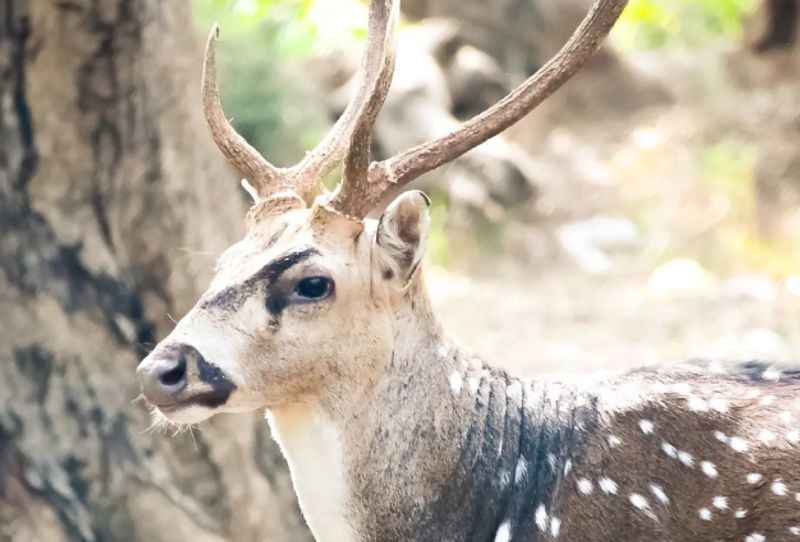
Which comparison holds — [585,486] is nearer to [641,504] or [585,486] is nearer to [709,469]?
[641,504]

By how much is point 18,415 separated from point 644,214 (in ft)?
26.7

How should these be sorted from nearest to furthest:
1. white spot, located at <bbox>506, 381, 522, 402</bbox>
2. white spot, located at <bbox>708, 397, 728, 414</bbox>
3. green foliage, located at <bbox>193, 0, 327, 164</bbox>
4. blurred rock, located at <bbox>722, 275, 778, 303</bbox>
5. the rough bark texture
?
1. white spot, located at <bbox>708, 397, 728, 414</bbox>
2. white spot, located at <bbox>506, 381, 522, 402</bbox>
3. the rough bark texture
4. green foliage, located at <bbox>193, 0, 327, 164</bbox>
5. blurred rock, located at <bbox>722, 275, 778, 303</bbox>

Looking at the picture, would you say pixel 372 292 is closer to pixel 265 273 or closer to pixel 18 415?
pixel 265 273

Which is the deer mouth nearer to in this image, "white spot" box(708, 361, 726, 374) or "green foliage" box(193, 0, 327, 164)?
"white spot" box(708, 361, 726, 374)

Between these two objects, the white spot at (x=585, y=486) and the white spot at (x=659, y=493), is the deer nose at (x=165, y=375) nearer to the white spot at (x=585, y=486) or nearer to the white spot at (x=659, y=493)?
the white spot at (x=585, y=486)

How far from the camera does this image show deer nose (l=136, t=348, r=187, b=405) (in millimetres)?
3451

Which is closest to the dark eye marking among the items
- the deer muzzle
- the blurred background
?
the deer muzzle

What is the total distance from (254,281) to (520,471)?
942mm

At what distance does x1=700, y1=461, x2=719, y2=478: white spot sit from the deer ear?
948 mm

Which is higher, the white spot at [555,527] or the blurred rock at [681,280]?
the blurred rock at [681,280]

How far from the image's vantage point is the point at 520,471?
3863mm

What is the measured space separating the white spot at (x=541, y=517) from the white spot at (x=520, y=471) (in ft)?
0.35

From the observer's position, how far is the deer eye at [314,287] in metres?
3.62

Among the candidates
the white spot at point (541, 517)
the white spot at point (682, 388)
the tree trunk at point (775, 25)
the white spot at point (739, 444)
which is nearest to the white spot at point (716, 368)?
the white spot at point (682, 388)
